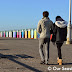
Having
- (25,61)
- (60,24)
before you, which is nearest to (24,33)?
(25,61)

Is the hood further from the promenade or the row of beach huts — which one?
the row of beach huts

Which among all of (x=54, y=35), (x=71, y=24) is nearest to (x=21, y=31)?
(x=71, y=24)

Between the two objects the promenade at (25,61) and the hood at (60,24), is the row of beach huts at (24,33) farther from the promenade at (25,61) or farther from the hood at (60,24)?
the hood at (60,24)

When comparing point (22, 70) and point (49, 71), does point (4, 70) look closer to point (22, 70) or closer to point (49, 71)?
point (22, 70)

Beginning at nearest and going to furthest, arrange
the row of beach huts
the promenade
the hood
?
1. the promenade
2. the hood
3. the row of beach huts

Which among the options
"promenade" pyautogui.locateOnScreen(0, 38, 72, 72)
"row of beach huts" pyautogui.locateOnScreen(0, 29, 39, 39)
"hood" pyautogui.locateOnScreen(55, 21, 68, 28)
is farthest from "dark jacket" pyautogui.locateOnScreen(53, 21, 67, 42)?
"row of beach huts" pyautogui.locateOnScreen(0, 29, 39, 39)

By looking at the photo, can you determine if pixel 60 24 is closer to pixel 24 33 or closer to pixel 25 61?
pixel 25 61

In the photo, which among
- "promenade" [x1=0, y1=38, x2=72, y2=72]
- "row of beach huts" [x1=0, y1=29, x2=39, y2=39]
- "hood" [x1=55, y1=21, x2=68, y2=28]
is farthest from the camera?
"row of beach huts" [x1=0, y1=29, x2=39, y2=39]

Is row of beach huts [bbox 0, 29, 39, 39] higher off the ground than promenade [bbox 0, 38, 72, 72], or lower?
higher

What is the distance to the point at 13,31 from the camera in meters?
58.9

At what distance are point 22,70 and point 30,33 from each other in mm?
41705

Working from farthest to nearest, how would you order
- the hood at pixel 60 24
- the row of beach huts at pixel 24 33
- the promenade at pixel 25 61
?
the row of beach huts at pixel 24 33, the hood at pixel 60 24, the promenade at pixel 25 61

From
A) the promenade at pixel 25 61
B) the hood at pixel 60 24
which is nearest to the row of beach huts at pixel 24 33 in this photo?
the promenade at pixel 25 61

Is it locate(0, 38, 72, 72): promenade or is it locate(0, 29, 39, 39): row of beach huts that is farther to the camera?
locate(0, 29, 39, 39): row of beach huts
